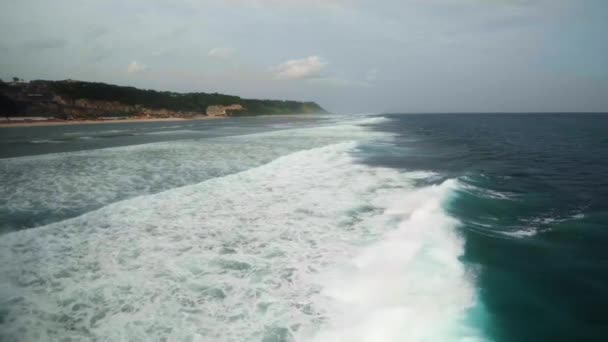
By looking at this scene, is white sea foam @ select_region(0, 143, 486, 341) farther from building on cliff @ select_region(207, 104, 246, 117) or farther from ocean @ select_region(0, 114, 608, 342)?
building on cliff @ select_region(207, 104, 246, 117)

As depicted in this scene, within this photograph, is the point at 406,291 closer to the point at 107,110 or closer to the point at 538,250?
the point at 538,250

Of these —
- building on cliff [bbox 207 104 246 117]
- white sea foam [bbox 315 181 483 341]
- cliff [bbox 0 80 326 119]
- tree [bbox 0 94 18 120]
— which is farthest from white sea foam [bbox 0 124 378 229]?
building on cliff [bbox 207 104 246 117]

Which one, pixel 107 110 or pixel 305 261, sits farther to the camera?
pixel 107 110

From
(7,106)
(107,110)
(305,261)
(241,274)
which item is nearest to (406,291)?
(305,261)

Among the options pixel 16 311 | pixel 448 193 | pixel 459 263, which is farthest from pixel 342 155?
pixel 16 311

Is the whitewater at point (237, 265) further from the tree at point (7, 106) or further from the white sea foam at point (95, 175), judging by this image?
the tree at point (7, 106)

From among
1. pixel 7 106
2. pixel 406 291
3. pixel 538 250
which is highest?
pixel 7 106

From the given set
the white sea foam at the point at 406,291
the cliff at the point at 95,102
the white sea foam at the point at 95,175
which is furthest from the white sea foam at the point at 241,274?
the cliff at the point at 95,102
